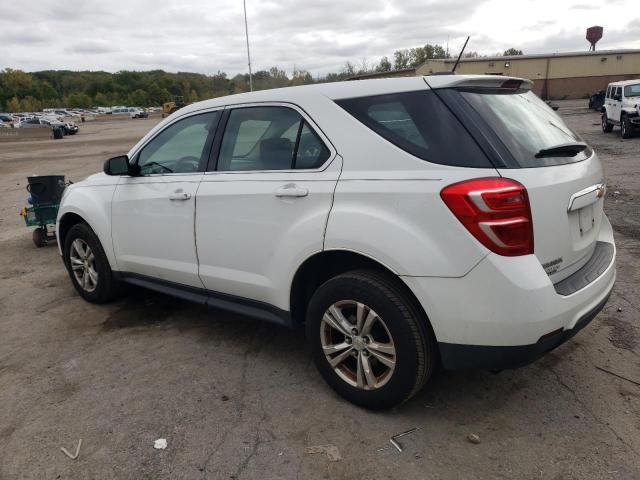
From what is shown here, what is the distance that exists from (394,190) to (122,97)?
516ft

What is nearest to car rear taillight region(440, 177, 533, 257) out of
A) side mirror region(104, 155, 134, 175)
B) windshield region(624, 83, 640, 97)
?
side mirror region(104, 155, 134, 175)

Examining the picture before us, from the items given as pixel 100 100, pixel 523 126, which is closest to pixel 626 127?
pixel 523 126

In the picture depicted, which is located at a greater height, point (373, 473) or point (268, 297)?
point (268, 297)

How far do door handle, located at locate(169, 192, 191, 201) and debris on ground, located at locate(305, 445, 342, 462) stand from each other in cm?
185

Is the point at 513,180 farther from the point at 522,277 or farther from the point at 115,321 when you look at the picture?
the point at 115,321

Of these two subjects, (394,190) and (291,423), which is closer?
(394,190)

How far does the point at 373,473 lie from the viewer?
2402mm

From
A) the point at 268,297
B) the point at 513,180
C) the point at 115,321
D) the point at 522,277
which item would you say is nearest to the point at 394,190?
the point at 513,180

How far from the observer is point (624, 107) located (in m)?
17.1

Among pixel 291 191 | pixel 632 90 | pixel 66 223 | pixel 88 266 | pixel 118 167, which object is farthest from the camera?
pixel 632 90

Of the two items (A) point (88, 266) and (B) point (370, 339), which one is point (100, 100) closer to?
(A) point (88, 266)

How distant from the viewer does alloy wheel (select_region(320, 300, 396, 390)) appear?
2688mm

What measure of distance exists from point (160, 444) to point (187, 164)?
1914 mm

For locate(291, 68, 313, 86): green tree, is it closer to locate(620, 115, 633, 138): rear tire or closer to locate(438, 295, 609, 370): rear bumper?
locate(438, 295, 609, 370): rear bumper
